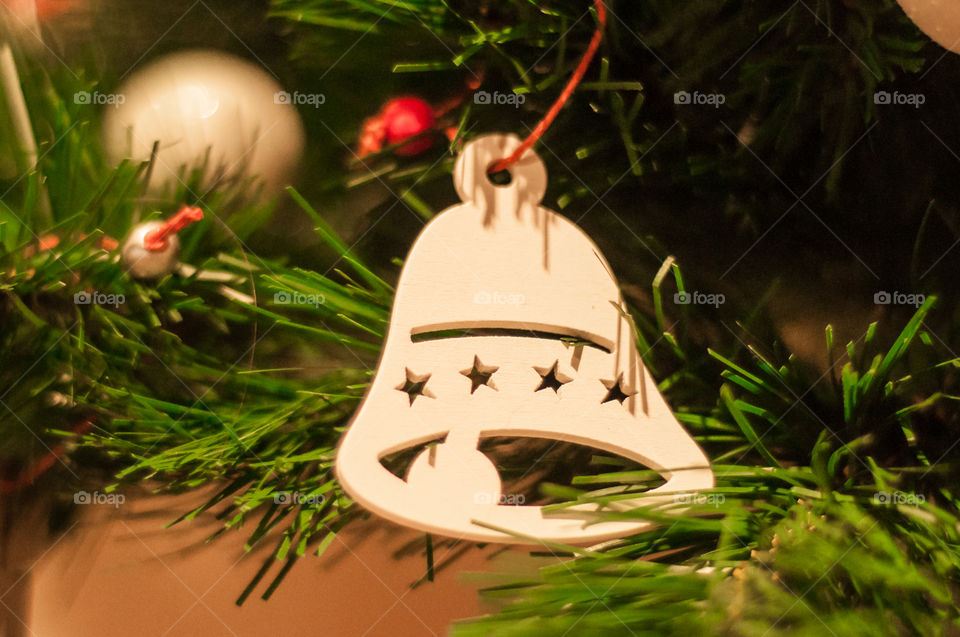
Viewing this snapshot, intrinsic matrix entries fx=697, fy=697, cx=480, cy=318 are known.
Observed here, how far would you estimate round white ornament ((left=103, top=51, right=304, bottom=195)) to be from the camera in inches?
14.4

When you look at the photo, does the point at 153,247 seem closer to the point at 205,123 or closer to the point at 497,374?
the point at 205,123

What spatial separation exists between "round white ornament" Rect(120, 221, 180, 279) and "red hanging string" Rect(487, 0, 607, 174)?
0.54 feet

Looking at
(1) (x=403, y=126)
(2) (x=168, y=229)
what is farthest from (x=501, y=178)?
(2) (x=168, y=229)

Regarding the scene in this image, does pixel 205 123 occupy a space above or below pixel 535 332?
above

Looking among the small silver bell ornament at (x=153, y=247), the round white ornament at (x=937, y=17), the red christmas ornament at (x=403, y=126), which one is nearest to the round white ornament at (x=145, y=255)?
the small silver bell ornament at (x=153, y=247)

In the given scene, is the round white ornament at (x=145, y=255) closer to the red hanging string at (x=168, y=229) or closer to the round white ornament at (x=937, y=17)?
the red hanging string at (x=168, y=229)

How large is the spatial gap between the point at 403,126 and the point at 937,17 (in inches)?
9.5

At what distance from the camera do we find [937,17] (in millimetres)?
279

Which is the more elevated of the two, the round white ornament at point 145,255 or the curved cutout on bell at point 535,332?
the round white ornament at point 145,255

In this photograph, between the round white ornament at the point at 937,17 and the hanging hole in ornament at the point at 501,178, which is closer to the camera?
the round white ornament at the point at 937,17


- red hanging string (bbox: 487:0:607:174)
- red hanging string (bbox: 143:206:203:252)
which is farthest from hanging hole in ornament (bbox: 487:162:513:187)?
red hanging string (bbox: 143:206:203:252)

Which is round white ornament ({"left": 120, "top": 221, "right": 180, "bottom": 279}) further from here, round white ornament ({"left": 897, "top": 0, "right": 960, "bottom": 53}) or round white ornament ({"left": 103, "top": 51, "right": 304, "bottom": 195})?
round white ornament ({"left": 897, "top": 0, "right": 960, "bottom": 53})

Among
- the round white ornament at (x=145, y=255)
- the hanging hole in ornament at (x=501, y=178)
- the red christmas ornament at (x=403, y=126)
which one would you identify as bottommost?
the round white ornament at (x=145, y=255)

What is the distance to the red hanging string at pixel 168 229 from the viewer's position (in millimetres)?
337
